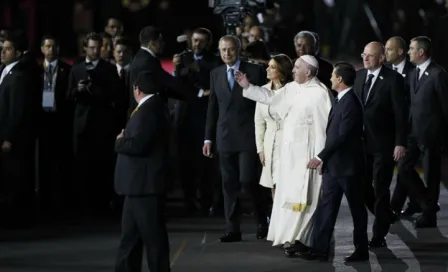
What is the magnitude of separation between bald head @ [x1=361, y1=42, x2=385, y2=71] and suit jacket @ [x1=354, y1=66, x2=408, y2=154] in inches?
3.2

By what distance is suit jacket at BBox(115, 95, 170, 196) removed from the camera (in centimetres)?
1059

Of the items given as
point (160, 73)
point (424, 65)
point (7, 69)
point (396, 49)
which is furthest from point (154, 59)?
point (424, 65)

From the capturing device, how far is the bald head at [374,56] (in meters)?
13.9

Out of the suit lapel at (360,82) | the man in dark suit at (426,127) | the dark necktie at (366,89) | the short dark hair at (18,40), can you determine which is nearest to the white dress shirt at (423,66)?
the man in dark suit at (426,127)

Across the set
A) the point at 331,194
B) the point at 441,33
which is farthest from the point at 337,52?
the point at 331,194

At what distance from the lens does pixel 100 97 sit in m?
16.6

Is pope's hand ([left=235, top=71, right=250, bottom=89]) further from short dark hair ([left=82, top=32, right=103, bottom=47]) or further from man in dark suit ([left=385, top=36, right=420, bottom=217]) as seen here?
short dark hair ([left=82, top=32, right=103, bottom=47])

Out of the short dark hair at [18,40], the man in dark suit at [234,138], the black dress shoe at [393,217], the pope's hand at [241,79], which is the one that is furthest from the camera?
the short dark hair at [18,40]

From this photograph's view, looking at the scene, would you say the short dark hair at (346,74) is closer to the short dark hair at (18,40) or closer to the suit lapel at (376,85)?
the suit lapel at (376,85)

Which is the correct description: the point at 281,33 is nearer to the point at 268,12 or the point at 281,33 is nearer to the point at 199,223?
the point at 268,12

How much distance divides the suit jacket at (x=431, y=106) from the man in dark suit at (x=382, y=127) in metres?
1.37

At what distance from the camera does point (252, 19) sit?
19.0 m

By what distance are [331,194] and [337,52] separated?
27.9m

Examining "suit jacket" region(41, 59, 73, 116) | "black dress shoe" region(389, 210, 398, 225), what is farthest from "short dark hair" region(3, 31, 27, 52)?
"black dress shoe" region(389, 210, 398, 225)
